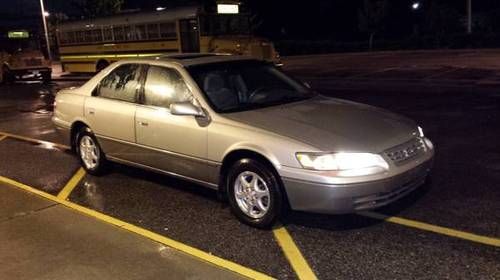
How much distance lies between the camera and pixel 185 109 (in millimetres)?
5297

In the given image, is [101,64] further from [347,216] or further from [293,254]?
[293,254]

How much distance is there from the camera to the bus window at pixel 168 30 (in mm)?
20219

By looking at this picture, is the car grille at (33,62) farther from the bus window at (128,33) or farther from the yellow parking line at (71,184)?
the yellow parking line at (71,184)

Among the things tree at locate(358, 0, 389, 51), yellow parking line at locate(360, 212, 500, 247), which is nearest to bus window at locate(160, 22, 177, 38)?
yellow parking line at locate(360, 212, 500, 247)

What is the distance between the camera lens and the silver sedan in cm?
461

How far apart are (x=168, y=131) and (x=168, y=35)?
603 inches

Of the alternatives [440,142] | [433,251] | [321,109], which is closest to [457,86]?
[440,142]

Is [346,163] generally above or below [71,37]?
below

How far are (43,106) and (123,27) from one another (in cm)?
777

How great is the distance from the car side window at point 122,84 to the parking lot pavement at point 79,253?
1482 mm

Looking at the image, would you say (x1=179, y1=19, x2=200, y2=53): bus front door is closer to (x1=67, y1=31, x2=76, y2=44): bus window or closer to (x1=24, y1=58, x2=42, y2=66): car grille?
(x1=67, y1=31, x2=76, y2=44): bus window

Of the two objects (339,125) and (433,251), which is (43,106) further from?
(433,251)

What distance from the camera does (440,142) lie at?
8016mm

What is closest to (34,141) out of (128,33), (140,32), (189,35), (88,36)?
(189,35)
